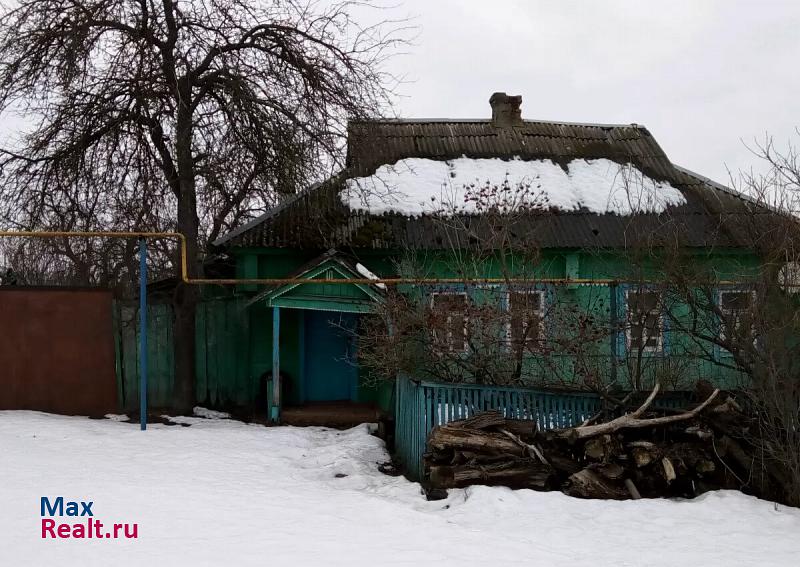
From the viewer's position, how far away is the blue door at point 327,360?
35.2 feet

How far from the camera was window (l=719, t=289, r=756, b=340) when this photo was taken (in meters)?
6.23

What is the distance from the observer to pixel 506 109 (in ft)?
46.7

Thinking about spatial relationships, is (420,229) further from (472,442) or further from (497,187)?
(472,442)

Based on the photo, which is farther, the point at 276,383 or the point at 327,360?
the point at 327,360

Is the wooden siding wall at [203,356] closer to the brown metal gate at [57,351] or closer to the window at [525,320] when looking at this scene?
the brown metal gate at [57,351]

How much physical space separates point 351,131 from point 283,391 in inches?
156

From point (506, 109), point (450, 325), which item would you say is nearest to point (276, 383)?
point (450, 325)

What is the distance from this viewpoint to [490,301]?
8133mm

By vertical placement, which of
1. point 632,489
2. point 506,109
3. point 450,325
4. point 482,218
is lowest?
point 632,489

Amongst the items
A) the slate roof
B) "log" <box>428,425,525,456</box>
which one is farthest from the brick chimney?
"log" <box>428,425,525,456</box>

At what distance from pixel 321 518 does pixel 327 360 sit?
18.6 ft

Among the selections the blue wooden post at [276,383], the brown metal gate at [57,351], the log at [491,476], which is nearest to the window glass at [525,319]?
the log at [491,476]

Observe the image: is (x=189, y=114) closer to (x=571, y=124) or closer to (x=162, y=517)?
(x=162, y=517)

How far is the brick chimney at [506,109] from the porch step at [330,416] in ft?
23.3
